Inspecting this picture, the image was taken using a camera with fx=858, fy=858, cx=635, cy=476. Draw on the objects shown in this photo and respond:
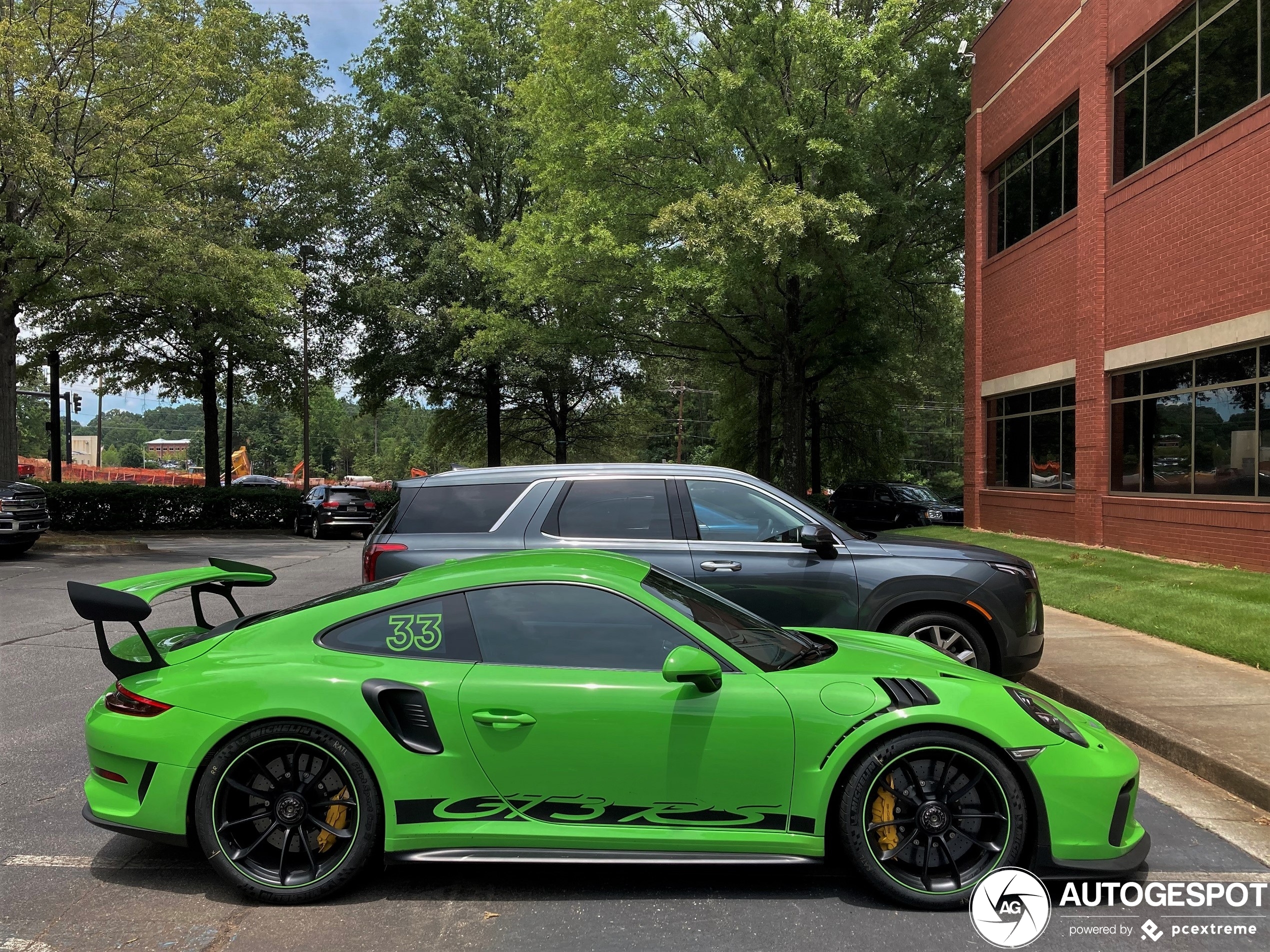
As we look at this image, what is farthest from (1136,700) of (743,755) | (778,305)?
(778,305)

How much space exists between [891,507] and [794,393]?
5.98m

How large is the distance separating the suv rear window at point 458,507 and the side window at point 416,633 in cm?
231

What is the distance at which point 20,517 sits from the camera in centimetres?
1548

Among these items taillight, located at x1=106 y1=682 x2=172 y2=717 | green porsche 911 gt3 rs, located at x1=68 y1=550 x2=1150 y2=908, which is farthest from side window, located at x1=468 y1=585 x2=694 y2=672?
taillight, located at x1=106 y1=682 x2=172 y2=717

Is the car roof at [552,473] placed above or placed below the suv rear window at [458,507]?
above

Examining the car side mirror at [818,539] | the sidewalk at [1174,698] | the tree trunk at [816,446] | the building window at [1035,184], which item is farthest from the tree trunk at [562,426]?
the car side mirror at [818,539]

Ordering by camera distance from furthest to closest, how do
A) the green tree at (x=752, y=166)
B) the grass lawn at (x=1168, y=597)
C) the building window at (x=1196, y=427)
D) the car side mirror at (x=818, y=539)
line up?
the green tree at (x=752, y=166), the building window at (x=1196, y=427), the grass lawn at (x=1168, y=597), the car side mirror at (x=818, y=539)

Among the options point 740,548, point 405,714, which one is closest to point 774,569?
point 740,548

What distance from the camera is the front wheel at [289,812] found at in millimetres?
3348

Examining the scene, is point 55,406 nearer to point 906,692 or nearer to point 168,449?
point 906,692

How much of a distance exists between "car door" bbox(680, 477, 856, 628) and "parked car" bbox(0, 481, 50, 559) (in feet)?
48.4

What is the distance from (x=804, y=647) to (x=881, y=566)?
2.18m

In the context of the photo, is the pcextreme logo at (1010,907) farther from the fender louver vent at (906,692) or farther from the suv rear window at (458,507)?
the suv rear window at (458,507)

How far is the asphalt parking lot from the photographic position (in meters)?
3.10
